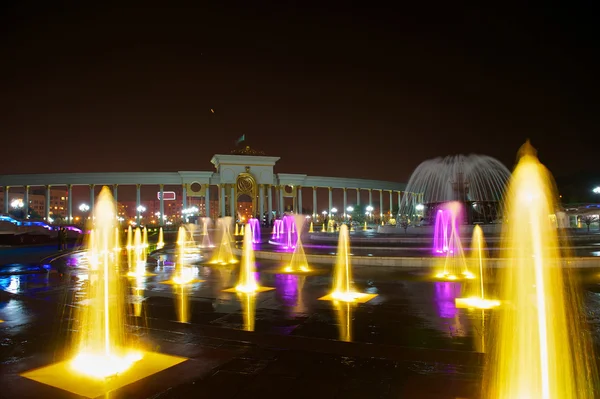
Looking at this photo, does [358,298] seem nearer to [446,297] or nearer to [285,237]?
[446,297]

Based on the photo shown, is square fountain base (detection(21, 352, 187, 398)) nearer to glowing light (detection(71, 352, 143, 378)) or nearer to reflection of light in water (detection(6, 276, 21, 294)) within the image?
glowing light (detection(71, 352, 143, 378))

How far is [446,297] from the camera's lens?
30.3 feet

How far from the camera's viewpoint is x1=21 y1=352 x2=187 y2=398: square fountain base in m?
4.49

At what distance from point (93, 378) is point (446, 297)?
695cm

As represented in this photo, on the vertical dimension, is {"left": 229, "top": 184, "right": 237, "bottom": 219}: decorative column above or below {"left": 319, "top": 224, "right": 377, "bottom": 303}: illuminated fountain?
above

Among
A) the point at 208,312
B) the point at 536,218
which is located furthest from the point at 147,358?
the point at 536,218

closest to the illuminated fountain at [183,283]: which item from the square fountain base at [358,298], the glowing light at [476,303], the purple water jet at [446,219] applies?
the square fountain base at [358,298]

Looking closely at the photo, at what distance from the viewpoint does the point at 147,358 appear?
17.6ft

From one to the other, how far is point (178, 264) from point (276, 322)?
37.4 feet

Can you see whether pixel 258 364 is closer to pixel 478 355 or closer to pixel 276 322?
pixel 276 322

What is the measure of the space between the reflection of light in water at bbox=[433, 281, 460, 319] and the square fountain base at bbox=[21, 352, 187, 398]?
4.63 metres

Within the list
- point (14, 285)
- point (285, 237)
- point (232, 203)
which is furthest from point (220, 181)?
point (14, 285)

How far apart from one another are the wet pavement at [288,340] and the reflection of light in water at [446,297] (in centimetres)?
2

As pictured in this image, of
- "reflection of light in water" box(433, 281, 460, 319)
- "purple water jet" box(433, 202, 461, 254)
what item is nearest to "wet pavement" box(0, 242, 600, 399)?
"reflection of light in water" box(433, 281, 460, 319)
